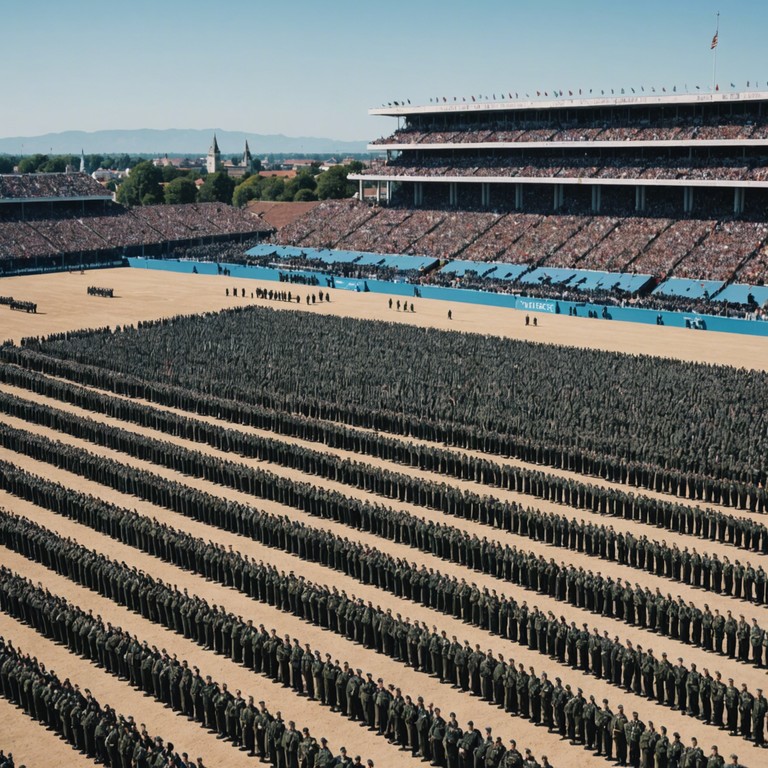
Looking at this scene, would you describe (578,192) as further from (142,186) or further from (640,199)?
(142,186)

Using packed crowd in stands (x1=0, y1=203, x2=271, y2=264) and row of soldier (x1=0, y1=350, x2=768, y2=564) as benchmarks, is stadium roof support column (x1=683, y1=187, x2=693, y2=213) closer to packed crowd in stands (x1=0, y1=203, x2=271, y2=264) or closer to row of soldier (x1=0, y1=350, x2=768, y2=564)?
row of soldier (x1=0, y1=350, x2=768, y2=564)

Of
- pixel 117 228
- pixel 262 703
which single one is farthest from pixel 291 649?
pixel 117 228

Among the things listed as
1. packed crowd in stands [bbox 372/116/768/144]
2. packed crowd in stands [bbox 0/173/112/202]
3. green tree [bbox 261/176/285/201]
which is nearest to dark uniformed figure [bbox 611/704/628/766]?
packed crowd in stands [bbox 372/116/768/144]

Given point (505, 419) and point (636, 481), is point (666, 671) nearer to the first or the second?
point (636, 481)

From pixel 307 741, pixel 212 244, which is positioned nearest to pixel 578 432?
pixel 307 741

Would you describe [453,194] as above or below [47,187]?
below

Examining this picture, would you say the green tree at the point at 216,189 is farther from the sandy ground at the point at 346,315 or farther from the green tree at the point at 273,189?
the sandy ground at the point at 346,315
